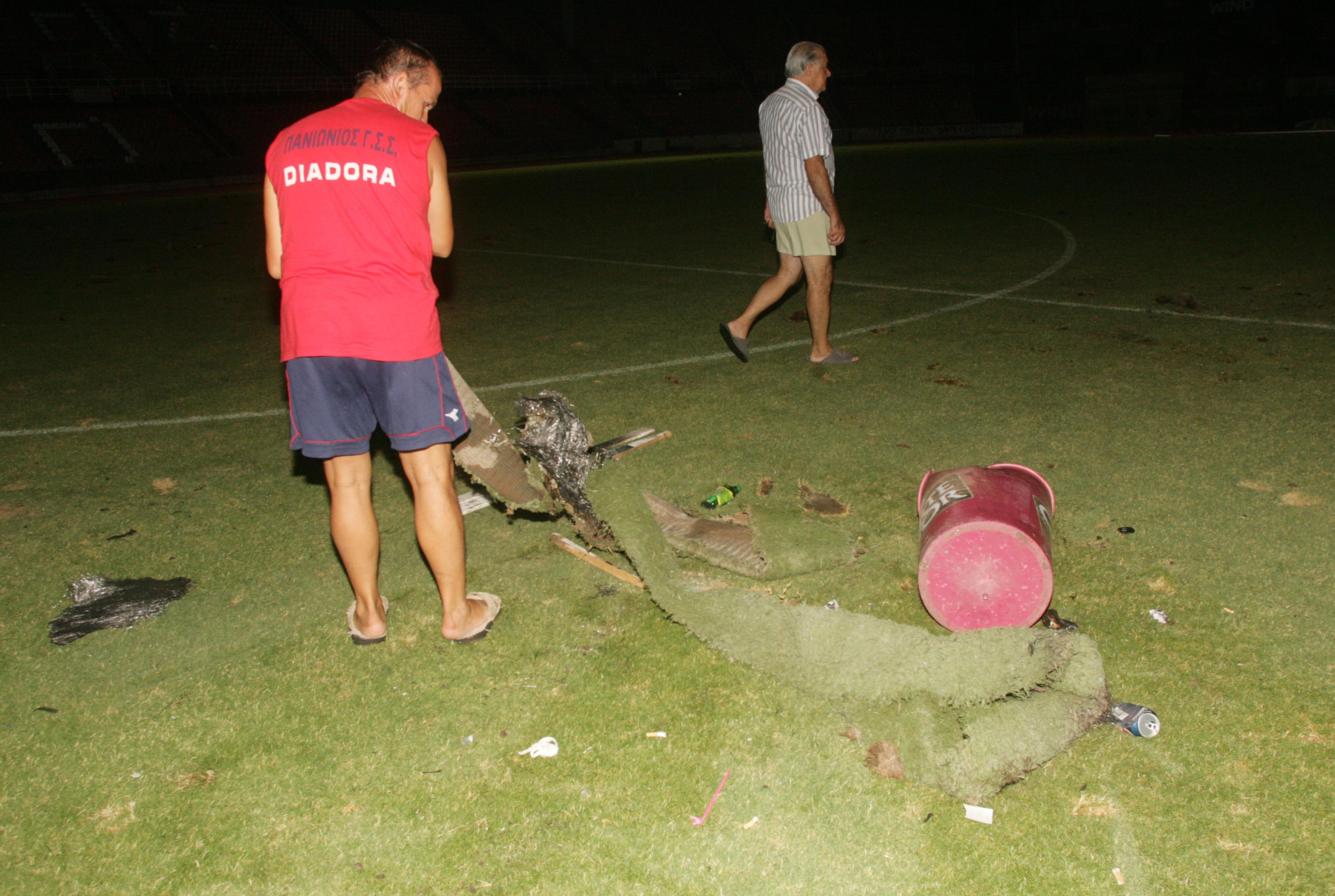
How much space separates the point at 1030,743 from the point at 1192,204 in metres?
11.8

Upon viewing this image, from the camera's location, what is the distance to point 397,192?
2.38 m

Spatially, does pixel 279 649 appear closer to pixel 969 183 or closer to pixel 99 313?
pixel 99 313

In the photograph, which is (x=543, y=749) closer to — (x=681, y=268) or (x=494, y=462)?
(x=494, y=462)

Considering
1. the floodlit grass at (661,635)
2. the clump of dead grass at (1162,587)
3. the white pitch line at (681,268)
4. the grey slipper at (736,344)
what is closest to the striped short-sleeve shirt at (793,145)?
the grey slipper at (736,344)

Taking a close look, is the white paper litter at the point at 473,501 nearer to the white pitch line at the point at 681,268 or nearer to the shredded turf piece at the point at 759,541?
the shredded turf piece at the point at 759,541

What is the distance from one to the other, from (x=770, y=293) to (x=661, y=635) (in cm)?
328

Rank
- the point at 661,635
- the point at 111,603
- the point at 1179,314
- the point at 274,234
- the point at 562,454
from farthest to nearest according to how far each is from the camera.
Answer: the point at 1179,314 → the point at 562,454 → the point at 111,603 → the point at 661,635 → the point at 274,234

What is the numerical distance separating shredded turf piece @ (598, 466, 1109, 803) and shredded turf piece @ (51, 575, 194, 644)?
1.83m

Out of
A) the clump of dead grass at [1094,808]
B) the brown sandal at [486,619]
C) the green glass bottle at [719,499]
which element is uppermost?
the green glass bottle at [719,499]

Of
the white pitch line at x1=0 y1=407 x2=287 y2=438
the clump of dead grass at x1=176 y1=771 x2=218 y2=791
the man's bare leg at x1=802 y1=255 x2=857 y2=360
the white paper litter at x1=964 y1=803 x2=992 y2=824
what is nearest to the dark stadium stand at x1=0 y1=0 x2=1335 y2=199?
the white pitch line at x1=0 y1=407 x2=287 y2=438

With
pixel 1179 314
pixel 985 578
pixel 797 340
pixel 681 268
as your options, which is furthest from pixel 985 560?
pixel 681 268

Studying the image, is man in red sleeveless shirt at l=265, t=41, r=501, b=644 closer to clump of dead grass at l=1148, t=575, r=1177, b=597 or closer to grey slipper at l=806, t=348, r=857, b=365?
clump of dead grass at l=1148, t=575, r=1177, b=597

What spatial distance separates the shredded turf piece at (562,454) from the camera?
3.31m

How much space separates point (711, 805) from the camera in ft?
7.04
